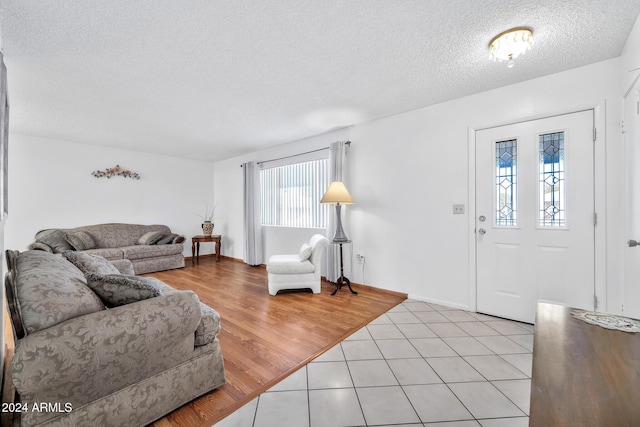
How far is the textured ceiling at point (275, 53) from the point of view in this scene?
1.67m

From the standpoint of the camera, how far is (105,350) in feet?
3.89

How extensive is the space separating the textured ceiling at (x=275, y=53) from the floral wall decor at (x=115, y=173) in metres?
1.61

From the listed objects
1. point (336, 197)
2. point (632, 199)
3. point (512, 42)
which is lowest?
point (632, 199)

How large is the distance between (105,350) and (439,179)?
3186mm

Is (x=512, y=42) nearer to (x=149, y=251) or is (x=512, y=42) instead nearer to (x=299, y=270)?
(x=299, y=270)

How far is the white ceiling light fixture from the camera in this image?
1.84 meters

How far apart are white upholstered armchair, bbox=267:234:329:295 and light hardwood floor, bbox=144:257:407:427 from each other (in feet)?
0.43

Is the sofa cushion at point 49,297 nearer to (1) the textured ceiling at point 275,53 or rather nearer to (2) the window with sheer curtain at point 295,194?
(1) the textured ceiling at point 275,53

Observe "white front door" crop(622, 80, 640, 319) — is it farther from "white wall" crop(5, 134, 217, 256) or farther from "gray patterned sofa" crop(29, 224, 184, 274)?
"white wall" crop(5, 134, 217, 256)

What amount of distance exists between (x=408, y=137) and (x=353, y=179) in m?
0.95

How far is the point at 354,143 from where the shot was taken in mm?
3861

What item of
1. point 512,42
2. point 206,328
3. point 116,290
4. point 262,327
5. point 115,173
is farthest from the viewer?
point 115,173

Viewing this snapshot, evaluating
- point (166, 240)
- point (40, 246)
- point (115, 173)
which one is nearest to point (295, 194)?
point (166, 240)

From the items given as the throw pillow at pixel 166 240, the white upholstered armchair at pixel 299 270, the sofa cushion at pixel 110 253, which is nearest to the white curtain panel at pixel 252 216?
the throw pillow at pixel 166 240
